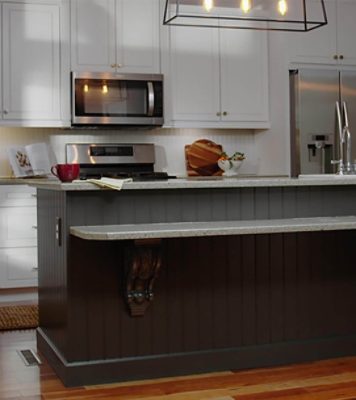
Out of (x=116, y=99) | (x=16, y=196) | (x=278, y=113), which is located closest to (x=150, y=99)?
(x=116, y=99)

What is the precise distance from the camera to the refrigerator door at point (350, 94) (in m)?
5.89

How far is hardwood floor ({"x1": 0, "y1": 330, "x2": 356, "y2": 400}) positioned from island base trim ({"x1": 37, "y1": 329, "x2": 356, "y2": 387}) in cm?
4

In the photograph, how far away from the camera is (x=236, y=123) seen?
6.16 m

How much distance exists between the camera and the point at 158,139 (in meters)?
6.25

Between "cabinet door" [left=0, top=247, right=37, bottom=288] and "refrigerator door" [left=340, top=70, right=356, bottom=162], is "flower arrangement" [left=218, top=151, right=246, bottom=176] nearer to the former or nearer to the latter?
"refrigerator door" [left=340, top=70, right=356, bottom=162]

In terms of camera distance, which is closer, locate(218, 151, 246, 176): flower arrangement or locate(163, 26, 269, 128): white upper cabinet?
locate(163, 26, 269, 128): white upper cabinet

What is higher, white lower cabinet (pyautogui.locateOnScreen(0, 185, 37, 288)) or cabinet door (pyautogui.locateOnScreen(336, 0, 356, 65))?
cabinet door (pyautogui.locateOnScreen(336, 0, 356, 65))

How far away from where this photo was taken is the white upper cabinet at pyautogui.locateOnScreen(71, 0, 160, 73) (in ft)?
18.7

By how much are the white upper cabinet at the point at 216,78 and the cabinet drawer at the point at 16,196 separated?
1.31m

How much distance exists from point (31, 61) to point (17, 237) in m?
1.36

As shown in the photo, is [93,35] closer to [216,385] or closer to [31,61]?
[31,61]

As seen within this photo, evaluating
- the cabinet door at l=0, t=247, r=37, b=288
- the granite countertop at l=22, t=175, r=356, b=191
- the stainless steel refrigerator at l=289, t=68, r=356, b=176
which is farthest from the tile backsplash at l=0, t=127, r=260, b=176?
the granite countertop at l=22, t=175, r=356, b=191

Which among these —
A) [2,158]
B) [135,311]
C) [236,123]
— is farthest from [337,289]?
[2,158]

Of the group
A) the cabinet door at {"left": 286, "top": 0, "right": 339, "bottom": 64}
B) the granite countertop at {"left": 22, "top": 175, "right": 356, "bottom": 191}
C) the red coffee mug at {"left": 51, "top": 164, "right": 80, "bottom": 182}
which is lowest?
the granite countertop at {"left": 22, "top": 175, "right": 356, "bottom": 191}
